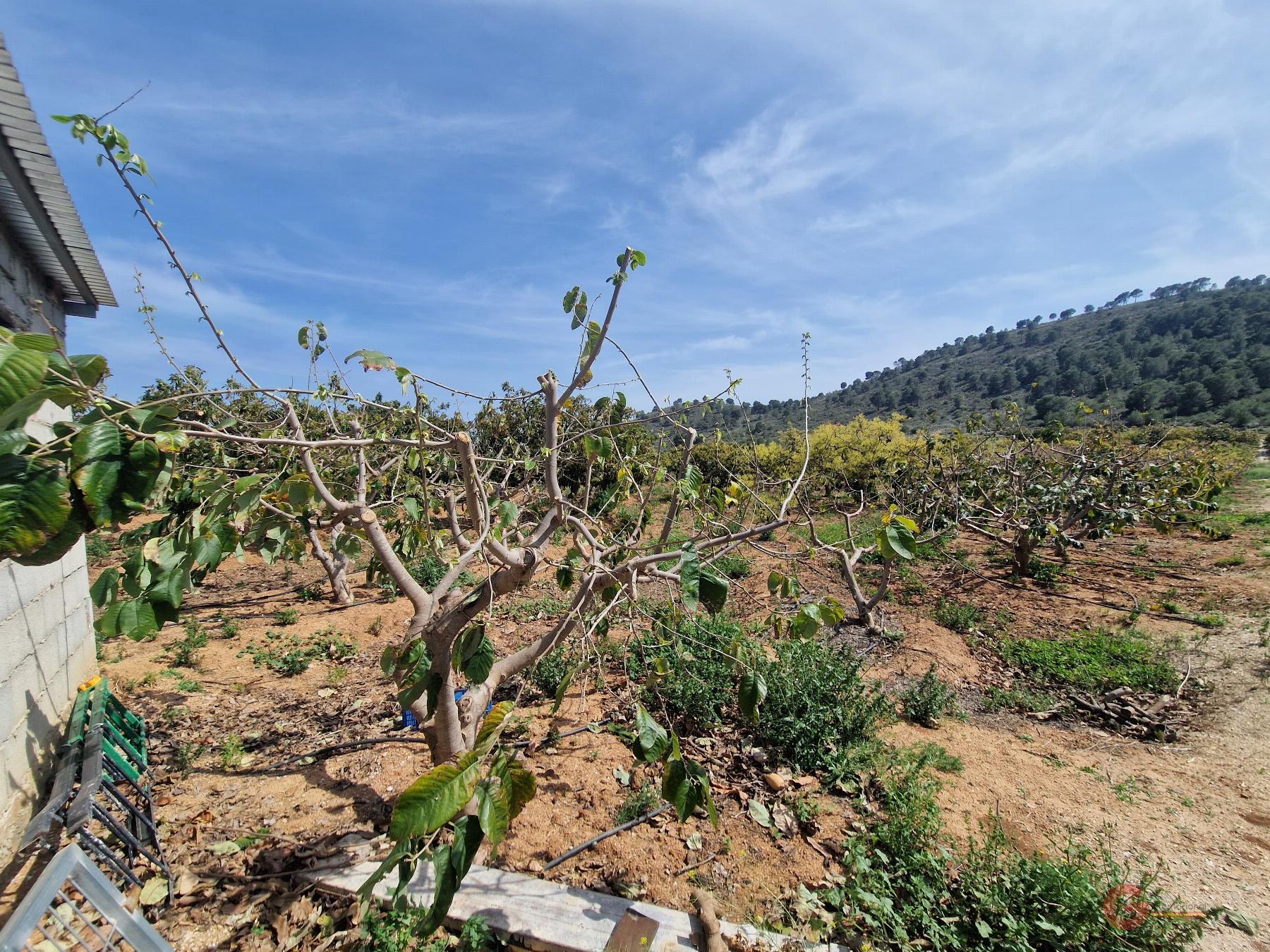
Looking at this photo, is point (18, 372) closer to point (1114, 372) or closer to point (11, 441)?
A: point (11, 441)

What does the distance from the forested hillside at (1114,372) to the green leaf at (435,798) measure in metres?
21.8

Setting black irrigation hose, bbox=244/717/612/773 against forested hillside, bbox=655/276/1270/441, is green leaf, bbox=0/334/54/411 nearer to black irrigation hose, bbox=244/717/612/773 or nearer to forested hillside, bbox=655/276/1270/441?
black irrigation hose, bbox=244/717/612/773

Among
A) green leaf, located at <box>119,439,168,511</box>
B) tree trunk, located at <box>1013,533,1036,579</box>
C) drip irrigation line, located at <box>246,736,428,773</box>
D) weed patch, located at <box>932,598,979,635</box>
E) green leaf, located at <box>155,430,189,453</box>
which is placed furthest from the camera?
tree trunk, located at <box>1013,533,1036,579</box>

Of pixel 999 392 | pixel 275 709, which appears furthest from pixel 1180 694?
pixel 999 392

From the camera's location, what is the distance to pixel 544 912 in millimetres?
2225

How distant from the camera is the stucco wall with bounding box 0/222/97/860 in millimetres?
2523

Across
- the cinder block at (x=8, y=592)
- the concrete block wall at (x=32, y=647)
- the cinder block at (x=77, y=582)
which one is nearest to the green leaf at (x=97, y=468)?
the concrete block wall at (x=32, y=647)

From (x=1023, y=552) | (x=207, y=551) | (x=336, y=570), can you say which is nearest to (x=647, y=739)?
Result: (x=207, y=551)

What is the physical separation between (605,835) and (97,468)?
2.62 metres

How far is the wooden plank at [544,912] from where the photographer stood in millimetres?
2109

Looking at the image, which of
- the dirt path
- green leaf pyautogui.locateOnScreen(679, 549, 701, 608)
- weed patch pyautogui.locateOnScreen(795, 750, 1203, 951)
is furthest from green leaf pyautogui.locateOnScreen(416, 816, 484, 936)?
the dirt path

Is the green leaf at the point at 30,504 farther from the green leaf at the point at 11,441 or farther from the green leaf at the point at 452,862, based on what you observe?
the green leaf at the point at 452,862

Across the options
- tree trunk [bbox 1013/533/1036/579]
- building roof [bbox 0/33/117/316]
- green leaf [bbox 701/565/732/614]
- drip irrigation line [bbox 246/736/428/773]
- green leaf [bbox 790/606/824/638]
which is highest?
building roof [bbox 0/33/117/316]

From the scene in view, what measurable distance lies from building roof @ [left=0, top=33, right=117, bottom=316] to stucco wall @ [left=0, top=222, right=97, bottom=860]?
0.12m
